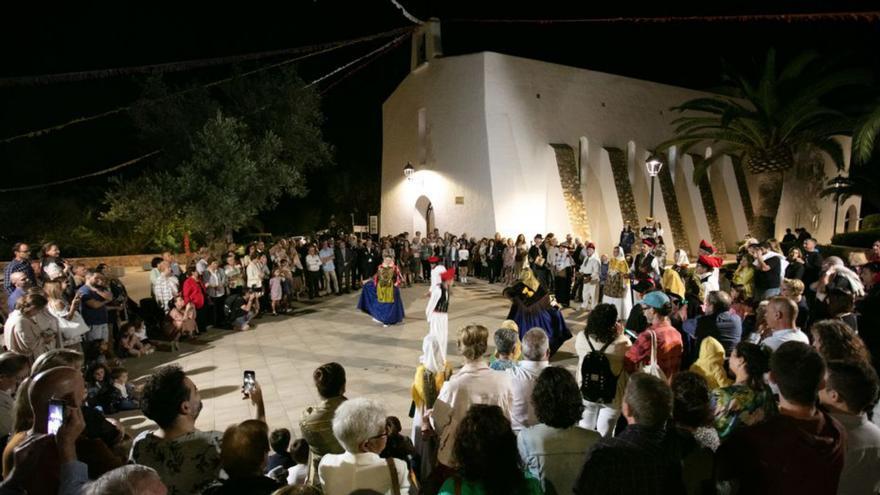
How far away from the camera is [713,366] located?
4082 mm

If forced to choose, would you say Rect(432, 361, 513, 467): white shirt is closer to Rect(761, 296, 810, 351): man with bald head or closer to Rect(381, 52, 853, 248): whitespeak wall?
Rect(761, 296, 810, 351): man with bald head

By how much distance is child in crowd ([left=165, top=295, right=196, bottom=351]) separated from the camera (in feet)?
29.7

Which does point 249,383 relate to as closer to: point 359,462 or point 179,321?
point 359,462

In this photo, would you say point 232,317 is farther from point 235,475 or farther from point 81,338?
point 235,475

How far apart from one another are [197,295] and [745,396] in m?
9.25

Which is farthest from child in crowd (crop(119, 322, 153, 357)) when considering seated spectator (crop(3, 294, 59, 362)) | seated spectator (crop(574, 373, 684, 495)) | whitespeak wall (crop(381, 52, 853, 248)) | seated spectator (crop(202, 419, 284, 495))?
whitespeak wall (crop(381, 52, 853, 248))

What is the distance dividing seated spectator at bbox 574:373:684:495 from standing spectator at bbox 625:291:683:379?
1.95 m

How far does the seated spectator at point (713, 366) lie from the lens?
4.05 m

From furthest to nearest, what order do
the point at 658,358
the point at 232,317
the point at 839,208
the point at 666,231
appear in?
the point at 839,208
the point at 666,231
the point at 232,317
the point at 658,358

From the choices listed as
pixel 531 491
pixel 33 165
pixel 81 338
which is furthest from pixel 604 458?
pixel 33 165

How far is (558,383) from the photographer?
2555mm

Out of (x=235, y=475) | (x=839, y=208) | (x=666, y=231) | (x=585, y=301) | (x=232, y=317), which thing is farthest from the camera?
(x=839, y=208)

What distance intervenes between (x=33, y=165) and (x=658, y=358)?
999 inches

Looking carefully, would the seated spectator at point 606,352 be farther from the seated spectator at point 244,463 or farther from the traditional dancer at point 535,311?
the traditional dancer at point 535,311
